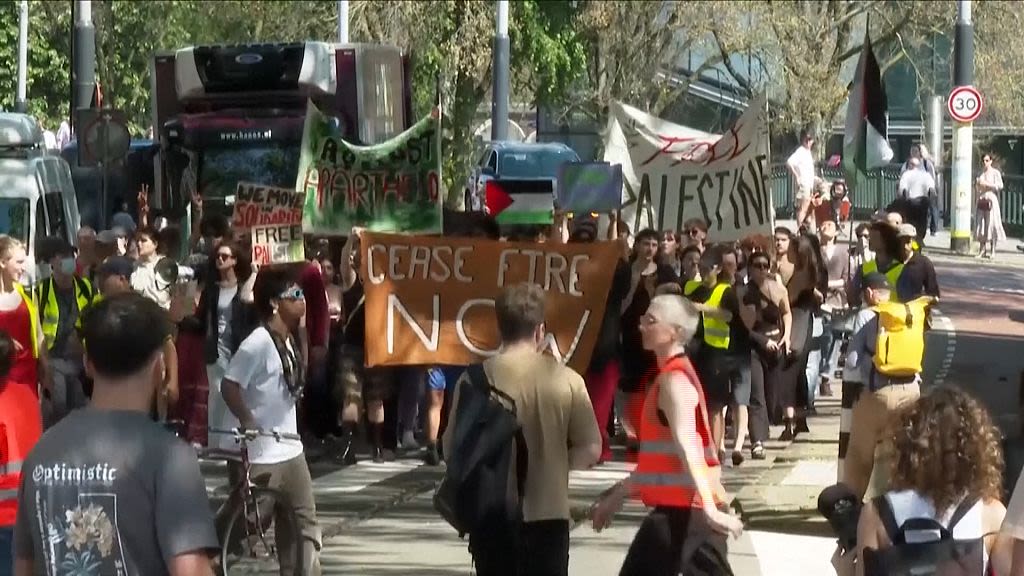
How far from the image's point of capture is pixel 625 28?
4681 centimetres

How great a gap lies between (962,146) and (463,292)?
21131 millimetres

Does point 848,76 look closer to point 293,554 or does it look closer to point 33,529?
point 293,554

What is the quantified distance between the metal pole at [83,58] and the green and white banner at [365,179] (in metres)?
9.45

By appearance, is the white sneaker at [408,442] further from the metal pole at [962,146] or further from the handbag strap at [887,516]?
the metal pole at [962,146]

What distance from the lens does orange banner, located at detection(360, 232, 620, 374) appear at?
13.8 metres

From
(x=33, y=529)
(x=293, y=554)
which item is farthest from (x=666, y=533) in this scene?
(x=33, y=529)

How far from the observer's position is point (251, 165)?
835 inches

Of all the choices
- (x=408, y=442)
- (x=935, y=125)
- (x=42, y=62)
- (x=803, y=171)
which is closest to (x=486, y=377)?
(x=408, y=442)

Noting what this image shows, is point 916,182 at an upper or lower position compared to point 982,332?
upper

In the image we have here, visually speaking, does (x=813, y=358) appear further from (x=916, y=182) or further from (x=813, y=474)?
(x=916, y=182)

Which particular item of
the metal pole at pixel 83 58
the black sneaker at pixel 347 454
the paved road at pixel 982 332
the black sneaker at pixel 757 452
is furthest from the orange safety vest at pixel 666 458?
the metal pole at pixel 83 58

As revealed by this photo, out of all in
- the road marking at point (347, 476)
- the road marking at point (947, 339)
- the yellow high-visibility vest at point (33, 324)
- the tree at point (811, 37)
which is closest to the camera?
the yellow high-visibility vest at point (33, 324)

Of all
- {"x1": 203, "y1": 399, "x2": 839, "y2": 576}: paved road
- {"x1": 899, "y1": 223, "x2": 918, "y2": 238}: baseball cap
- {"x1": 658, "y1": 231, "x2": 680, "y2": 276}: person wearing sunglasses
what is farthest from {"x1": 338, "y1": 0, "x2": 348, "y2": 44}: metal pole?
{"x1": 899, "y1": 223, "x2": 918, "y2": 238}: baseball cap

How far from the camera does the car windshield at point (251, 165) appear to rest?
21156 mm
